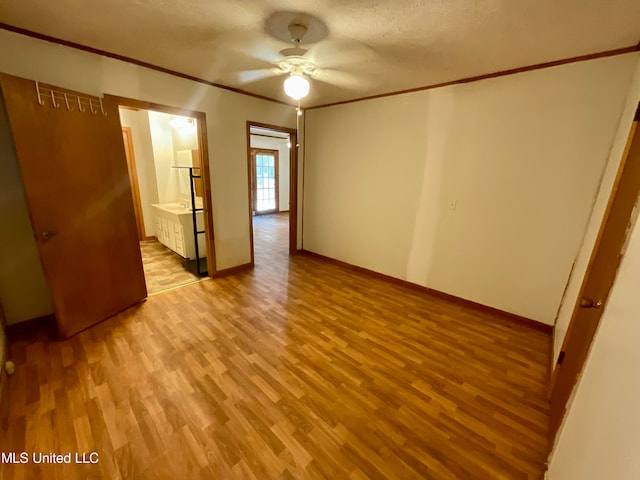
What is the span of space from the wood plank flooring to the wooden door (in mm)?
341

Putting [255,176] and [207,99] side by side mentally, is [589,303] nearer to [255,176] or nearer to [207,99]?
[207,99]

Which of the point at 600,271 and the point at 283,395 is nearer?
the point at 600,271

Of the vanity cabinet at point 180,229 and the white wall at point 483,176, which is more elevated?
the white wall at point 483,176

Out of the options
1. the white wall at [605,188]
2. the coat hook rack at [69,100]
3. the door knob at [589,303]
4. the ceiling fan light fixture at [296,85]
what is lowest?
the door knob at [589,303]

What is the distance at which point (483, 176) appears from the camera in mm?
2775

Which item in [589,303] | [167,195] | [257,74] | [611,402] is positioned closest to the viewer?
[611,402]

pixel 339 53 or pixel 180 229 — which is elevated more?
pixel 339 53

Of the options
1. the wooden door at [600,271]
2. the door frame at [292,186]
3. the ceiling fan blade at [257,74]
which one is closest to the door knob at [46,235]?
the door frame at [292,186]

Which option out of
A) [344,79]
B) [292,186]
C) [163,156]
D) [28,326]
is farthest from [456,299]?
[163,156]

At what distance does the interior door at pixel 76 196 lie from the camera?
6.46 ft

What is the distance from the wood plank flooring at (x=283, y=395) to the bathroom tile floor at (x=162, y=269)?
1.72ft

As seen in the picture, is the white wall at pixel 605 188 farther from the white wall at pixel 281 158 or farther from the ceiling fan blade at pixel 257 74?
the white wall at pixel 281 158

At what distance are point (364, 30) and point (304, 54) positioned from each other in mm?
588

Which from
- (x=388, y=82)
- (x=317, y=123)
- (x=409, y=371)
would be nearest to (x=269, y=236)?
(x=317, y=123)
